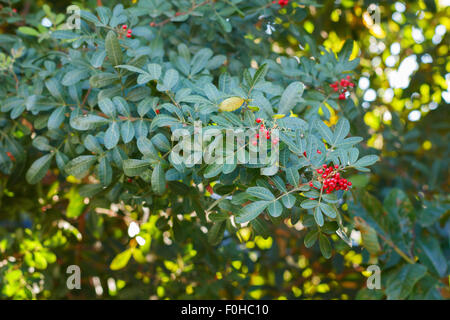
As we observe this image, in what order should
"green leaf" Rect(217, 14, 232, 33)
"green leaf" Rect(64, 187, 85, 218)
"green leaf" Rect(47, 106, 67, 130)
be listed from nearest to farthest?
1. "green leaf" Rect(47, 106, 67, 130)
2. "green leaf" Rect(217, 14, 232, 33)
3. "green leaf" Rect(64, 187, 85, 218)

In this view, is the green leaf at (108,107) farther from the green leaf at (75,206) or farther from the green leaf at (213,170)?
the green leaf at (75,206)

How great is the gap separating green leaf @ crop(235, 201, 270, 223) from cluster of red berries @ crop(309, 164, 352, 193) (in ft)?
0.41

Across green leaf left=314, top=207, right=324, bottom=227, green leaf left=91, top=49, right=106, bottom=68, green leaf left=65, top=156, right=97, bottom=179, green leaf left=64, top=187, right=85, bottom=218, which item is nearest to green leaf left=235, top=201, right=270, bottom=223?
green leaf left=314, top=207, right=324, bottom=227

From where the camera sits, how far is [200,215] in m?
1.28

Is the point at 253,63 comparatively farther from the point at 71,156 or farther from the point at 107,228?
the point at 107,228

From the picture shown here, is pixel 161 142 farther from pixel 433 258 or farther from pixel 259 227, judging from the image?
pixel 433 258

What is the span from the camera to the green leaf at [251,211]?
932 millimetres

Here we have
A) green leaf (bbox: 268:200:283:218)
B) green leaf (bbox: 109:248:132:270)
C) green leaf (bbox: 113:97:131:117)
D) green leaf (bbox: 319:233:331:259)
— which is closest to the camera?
green leaf (bbox: 268:200:283:218)

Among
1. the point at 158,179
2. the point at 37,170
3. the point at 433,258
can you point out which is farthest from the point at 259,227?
the point at 433,258

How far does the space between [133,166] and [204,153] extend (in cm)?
21

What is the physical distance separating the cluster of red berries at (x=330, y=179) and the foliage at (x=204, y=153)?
0.02 metres

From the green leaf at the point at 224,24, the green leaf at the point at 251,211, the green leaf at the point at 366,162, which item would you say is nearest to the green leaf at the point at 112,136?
the green leaf at the point at 251,211

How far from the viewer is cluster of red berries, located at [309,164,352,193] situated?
0.95 m

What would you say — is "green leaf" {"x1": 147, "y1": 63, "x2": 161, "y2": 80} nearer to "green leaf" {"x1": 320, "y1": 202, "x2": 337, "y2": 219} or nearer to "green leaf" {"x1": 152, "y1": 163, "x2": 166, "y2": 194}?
"green leaf" {"x1": 152, "y1": 163, "x2": 166, "y2": 194}
